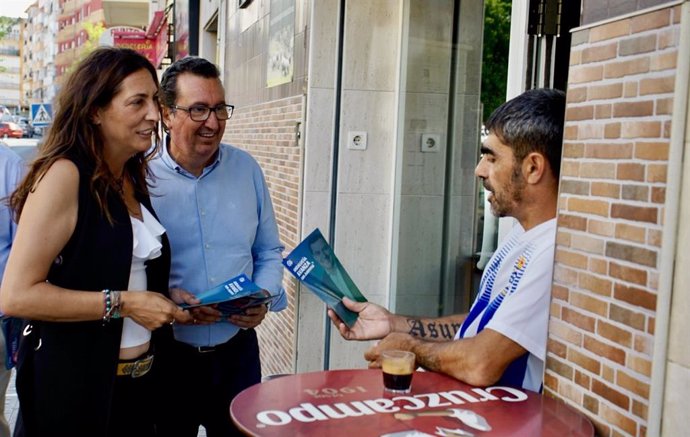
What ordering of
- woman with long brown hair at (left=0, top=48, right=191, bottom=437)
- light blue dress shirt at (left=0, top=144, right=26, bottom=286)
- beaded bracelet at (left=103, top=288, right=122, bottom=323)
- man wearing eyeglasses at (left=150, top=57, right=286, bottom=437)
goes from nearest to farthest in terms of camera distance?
woman with long brown hair at (left=0, top=48, right=191, bottom=437)
beaded bracelet at (left=103, top=288, right=122, bottom=323)
man wearing eyeglasses at (left=150, top=57, right=286, bottom=437)
light blue dress shirt at (left=0, top=144, right=26, bottom=286)

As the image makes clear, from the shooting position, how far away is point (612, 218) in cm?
224

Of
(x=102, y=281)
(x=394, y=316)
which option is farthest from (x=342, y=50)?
(x=102, y=281)

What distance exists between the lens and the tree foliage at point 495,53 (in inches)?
169

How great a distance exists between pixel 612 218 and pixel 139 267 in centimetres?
155

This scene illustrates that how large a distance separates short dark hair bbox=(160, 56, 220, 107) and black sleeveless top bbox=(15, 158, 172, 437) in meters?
0.85

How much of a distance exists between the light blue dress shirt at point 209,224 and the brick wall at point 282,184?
7.36 ft

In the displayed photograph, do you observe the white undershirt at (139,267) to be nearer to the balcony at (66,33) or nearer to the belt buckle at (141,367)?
the belt buckle at (141,367)

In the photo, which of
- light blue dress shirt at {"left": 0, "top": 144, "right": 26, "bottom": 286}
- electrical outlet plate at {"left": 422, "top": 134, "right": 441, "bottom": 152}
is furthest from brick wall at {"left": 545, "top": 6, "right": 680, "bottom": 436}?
electrical outlet plate at {"left": 422, "top": 134, "right": 441, "bottom": 152}

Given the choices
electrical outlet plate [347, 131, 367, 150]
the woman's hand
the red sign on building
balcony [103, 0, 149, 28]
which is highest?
balcony [103, 0, 149, 28]

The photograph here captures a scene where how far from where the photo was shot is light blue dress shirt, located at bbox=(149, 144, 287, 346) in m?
3.31

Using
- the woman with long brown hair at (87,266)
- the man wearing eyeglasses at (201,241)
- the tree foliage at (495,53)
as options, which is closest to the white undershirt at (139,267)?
the woman with long brown hair at (87,266)

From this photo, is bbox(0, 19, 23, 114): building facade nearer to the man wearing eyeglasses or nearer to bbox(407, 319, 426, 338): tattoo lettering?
the man wearing eyeglasses

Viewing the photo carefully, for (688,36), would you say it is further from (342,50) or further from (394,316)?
(342,50)

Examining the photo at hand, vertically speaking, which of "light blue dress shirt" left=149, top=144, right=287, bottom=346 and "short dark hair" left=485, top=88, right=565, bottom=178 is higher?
"short dark hair" left=485, top=88, right=565, bottom=178
